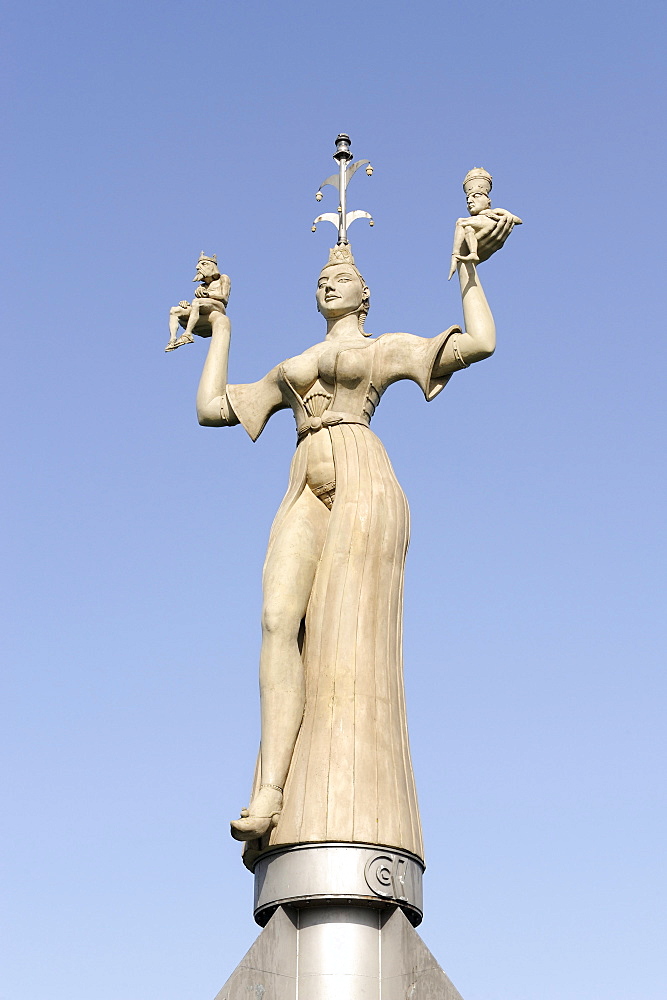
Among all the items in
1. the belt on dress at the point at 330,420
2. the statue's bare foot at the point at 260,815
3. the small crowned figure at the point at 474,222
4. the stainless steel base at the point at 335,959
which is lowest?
the stainless steel base at the point at 335,959

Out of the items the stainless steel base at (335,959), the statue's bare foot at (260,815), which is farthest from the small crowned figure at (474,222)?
the stainless steel base at (335,959)

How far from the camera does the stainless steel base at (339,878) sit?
10.4 metres

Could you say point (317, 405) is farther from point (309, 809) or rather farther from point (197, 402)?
point (309, 809)

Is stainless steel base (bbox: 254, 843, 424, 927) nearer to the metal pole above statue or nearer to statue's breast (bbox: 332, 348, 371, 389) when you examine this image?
the metal pole above statue

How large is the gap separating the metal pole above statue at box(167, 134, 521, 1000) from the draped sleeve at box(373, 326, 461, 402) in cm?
1

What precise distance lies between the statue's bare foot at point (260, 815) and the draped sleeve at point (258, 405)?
11.2 ft

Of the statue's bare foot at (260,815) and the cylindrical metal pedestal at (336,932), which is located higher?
the statue's bare foot at (260,815)

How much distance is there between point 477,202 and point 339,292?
146cm

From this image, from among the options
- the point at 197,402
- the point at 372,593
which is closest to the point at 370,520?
the point at 372,593

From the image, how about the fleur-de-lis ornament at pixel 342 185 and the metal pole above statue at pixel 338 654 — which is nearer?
the metal pole above statue at pixel 338 654

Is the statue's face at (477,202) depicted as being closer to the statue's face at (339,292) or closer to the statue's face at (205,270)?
the statue's face at (339,292)

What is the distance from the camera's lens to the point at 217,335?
43.3ft

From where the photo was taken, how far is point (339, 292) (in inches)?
501

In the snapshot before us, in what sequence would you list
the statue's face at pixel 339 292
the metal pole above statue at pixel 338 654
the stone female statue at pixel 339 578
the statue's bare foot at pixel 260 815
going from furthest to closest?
the statue's face at pixel 339 292, the stone female statue at pixel 339 578, the statue's bare foot at pixel 260 815, the metal pole above statue at pixel 338 654
